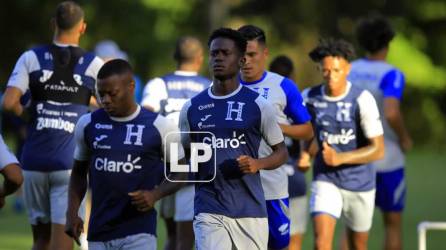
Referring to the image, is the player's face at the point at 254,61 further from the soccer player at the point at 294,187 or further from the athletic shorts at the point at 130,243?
the athletic shorts at the point at 130,243

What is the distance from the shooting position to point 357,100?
11.4 metres

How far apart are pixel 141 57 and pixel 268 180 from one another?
3448cm

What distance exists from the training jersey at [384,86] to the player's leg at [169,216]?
2.25 meters

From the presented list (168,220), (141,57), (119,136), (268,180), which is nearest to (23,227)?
(168,220)

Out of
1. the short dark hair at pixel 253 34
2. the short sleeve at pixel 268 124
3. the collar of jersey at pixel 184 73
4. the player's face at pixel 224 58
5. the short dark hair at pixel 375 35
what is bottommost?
the short sleeve at pixel 268 124

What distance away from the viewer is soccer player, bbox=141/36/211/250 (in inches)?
484

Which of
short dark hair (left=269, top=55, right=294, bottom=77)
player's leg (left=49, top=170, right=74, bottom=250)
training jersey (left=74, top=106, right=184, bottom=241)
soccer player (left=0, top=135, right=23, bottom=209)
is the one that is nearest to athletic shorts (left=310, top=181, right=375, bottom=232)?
short dark hair (left=269, top=55, right=294, bottom=77)

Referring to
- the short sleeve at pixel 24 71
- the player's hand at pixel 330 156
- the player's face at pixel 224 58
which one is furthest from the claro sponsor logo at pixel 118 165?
the player's hand at pixel 330 156

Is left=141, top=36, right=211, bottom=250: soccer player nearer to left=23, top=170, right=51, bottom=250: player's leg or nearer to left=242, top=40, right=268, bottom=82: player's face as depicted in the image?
left=23, top=170, right=51, bottom=250: player's leg

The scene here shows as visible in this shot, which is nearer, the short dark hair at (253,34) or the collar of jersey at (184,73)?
the short dark hair at (253,34)

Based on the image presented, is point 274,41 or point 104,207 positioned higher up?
point 274,41

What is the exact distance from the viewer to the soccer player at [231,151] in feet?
28.0

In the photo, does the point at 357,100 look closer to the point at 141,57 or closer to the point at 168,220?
the point at 168,220

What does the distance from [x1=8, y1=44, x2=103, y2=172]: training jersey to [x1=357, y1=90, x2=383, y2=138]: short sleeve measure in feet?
8.42
